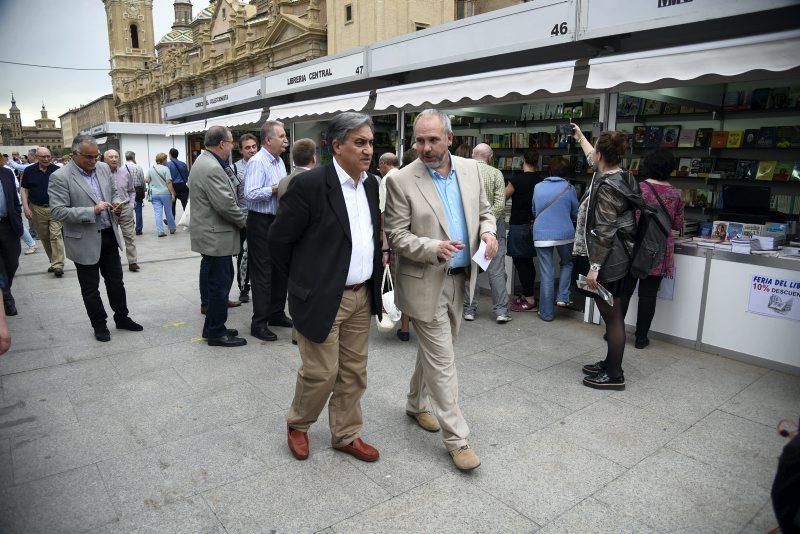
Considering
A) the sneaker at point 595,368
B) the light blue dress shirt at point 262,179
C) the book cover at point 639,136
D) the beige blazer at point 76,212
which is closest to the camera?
the sneaker at point 595,368

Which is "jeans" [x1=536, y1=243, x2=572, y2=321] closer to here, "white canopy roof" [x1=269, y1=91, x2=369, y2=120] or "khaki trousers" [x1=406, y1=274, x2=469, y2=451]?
"khaki trousers" [x1=406, y1=274, x2=469, y2=451]

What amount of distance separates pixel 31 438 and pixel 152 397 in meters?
0.76

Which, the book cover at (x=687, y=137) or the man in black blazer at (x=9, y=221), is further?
the book cover at (x=687, y=137)

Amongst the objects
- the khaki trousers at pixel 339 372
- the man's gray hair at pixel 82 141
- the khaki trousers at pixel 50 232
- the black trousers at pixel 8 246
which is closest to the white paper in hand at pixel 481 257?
the khaki trousers at pixel 339 372

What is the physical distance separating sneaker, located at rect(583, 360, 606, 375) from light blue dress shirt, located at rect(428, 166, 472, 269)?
1836 mm

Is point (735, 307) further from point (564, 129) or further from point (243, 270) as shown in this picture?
point (243, 270)

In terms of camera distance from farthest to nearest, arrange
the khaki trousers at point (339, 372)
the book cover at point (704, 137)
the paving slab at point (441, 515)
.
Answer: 1. the book cover at point (704, 137)
2. the khaki trousers at point (339, 372)
3. the paving slab at point (441, 515)

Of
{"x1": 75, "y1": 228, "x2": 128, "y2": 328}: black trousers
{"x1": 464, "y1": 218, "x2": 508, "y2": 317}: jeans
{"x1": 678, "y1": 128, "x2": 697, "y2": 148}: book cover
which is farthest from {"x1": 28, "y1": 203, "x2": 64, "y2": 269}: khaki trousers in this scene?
{"x1": 678, "y1": 128, "x2": 697, "y2": 148}: book cover

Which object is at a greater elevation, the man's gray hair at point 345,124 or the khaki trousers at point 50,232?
the man's gray hair at point 345,124

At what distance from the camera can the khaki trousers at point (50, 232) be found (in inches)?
308

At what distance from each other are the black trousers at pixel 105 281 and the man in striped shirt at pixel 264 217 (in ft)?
4.22

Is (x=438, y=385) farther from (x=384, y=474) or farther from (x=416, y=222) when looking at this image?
(x=416, y=222)

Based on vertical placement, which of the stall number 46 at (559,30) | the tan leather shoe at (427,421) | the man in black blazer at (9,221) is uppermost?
the stall number 46 at (559,30)

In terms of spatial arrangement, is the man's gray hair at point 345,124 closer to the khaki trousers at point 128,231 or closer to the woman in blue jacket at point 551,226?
the woman in blue jacket at point 551,226
